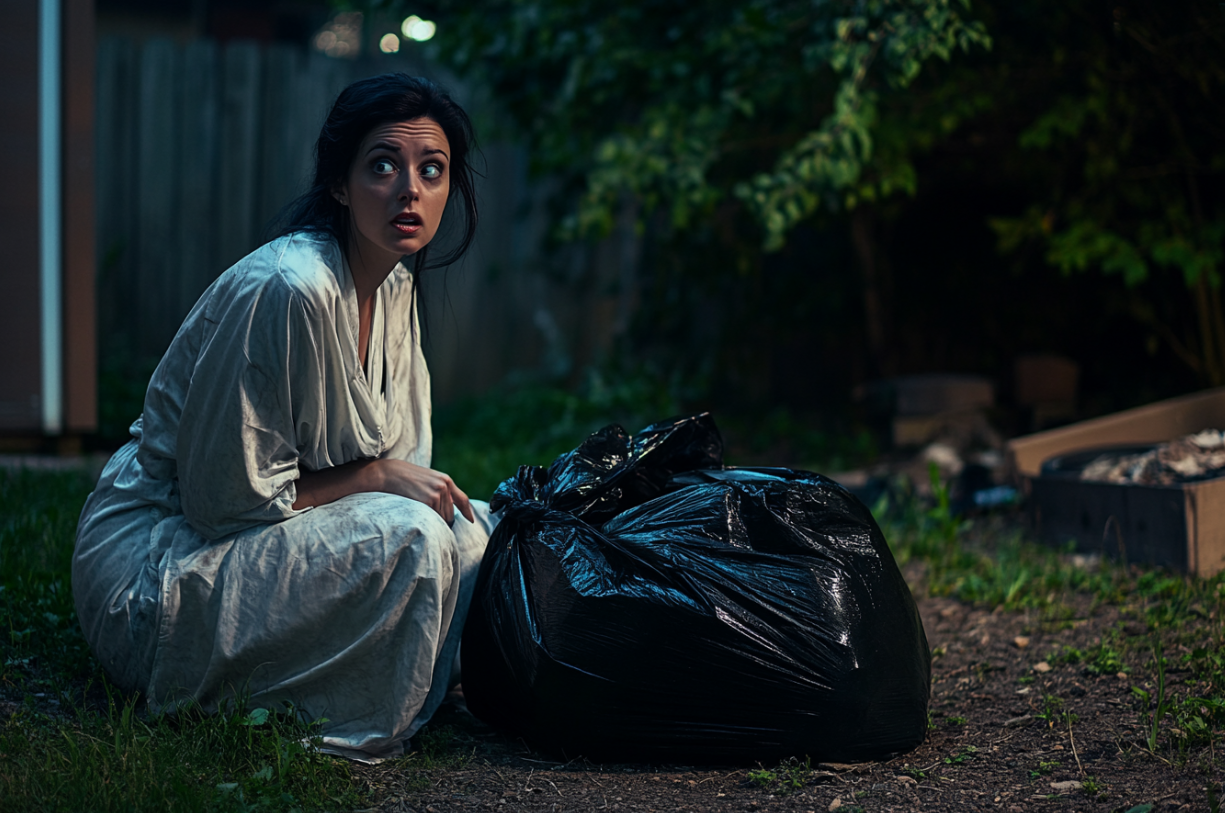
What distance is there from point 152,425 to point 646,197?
9.67 feet

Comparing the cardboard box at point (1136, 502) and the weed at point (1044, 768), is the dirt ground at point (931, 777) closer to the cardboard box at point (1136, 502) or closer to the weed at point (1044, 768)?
the weed at point (1044, 768)

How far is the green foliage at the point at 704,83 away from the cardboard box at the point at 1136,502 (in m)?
1.34

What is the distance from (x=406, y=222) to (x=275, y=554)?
0.69 metres

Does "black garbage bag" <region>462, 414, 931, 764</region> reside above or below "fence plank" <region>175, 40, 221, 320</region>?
below

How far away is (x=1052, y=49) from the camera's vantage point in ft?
14.9

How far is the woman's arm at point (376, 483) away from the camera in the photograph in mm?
2062

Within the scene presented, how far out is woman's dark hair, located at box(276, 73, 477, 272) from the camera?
206cm

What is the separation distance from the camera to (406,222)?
206cm

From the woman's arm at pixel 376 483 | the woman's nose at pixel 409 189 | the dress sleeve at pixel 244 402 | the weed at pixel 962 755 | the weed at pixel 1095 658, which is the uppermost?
the woman's nose at pixel 409 189

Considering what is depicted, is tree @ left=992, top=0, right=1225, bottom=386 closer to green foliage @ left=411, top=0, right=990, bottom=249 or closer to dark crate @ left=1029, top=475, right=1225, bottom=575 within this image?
green foliage @ left=411, top=0, right=990, bottom=249

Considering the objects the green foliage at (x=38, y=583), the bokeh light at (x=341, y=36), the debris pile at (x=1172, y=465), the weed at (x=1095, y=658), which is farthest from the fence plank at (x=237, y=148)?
the bokeh light at (x=341, y=36)

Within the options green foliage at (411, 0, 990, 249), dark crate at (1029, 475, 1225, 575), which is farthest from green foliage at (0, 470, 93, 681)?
dark crate at (1029, 475, 1225, 575)

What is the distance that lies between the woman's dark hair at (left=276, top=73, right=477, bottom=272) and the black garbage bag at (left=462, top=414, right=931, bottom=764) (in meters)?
0.69

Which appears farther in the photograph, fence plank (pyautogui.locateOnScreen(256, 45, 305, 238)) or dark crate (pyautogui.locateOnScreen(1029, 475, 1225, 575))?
fence plank (pyautogui.locateOnScreen(256, 45, 305, 238))
